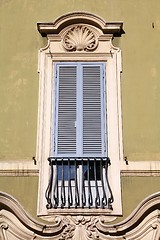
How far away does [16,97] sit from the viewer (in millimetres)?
10453

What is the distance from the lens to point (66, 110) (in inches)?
408

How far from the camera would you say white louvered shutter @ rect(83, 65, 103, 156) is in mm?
10047

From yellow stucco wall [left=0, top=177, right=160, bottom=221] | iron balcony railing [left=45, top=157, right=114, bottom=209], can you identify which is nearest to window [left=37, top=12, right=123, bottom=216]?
iron balcony railing [left=45, top=157, right=114, bottom=209]

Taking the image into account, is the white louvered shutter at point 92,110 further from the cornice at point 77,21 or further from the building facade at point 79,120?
the cornice at point 77,21

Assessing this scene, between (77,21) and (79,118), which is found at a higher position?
(77,21)

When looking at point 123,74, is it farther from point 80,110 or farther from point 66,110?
point 66,110

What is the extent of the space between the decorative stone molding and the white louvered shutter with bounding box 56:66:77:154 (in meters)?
1.38

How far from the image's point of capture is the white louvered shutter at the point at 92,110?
1005cm

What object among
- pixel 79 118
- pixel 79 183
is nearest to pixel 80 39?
pixel 79 118

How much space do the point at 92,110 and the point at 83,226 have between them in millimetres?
2289

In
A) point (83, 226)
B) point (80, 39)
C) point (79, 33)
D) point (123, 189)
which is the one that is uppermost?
point (79, 33)

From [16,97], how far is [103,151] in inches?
78.4

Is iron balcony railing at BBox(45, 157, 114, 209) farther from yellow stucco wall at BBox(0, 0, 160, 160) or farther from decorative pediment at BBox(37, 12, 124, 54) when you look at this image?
decorative pediment at BBox(37, 12, 124, 54)

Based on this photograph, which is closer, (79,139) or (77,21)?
(79,139)
